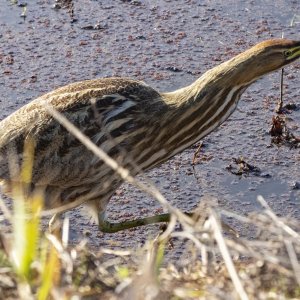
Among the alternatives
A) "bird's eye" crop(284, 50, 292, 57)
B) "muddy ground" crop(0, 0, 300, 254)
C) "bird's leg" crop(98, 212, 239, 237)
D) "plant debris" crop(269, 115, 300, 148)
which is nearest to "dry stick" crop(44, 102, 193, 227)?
"bird's leg" crop(98, 212, 239, 237)

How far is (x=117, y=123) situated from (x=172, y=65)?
4.55 ft

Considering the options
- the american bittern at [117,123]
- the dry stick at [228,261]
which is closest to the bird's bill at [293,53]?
the american bittern at [117,123]

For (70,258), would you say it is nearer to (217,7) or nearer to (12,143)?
(12,143)

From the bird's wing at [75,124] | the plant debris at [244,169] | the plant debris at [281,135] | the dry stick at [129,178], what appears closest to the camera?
the dry stick at [129,178]

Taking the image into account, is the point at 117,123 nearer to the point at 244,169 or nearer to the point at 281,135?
the point at 244,169

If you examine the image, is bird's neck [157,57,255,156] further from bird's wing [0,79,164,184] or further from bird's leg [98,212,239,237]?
bird's leg [98,212,239,237]

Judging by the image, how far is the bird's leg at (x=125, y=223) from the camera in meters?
3.83

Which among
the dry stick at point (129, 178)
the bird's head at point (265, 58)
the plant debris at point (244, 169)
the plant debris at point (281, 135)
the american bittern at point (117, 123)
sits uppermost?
the dry stick at point (129, 178)

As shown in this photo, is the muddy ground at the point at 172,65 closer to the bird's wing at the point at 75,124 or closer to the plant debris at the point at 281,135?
the plant debris at the point at 281,135

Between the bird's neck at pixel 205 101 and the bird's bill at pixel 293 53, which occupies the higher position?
the bird's bill at pixel 293 53

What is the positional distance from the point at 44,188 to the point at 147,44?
64.8 inches

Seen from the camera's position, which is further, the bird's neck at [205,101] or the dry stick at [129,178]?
the bird's neck at [205,101]

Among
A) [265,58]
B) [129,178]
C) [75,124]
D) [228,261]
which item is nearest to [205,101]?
[265,58]

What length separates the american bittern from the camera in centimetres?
374
